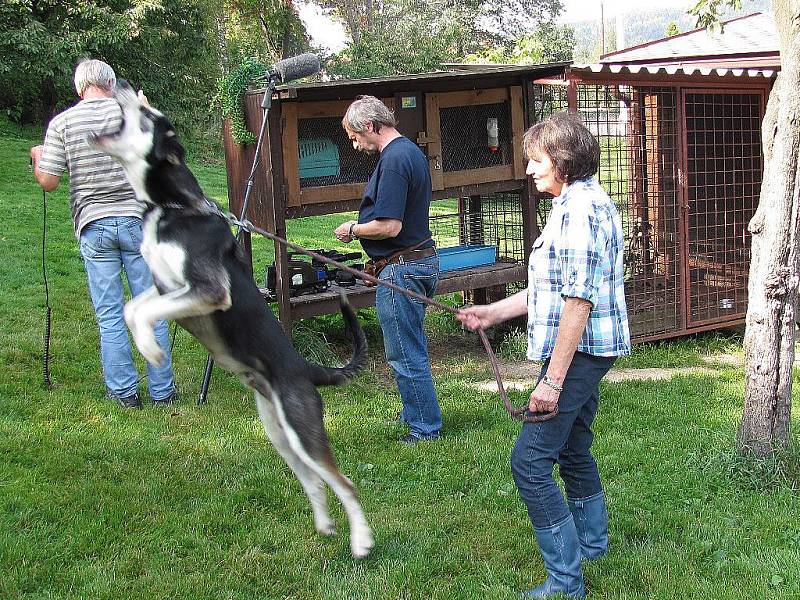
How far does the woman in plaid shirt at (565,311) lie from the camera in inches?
127

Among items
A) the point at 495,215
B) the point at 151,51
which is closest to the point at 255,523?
the point at 495,215

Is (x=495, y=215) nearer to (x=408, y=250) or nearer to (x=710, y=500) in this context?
(x=408, y=250)

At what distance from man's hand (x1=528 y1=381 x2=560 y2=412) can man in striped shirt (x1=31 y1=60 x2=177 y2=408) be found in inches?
124

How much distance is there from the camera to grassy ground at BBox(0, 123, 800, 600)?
3871 mm

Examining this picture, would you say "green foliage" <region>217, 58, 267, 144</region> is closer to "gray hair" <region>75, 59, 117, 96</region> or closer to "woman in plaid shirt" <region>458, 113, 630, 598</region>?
"gray hair" <region>75, 59, 117, 96</region>

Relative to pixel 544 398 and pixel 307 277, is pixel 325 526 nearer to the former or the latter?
pixel 544 398

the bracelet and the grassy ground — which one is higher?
the bracelet

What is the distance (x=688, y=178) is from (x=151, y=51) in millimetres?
16864

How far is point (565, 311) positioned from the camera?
322cm

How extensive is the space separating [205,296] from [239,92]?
13.1 feet

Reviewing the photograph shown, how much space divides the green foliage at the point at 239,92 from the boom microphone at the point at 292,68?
881 mm

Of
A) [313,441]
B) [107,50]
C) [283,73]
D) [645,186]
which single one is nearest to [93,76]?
[283,73]

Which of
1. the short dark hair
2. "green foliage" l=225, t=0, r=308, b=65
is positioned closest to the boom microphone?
the short dark hair

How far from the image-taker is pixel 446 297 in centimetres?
1029
